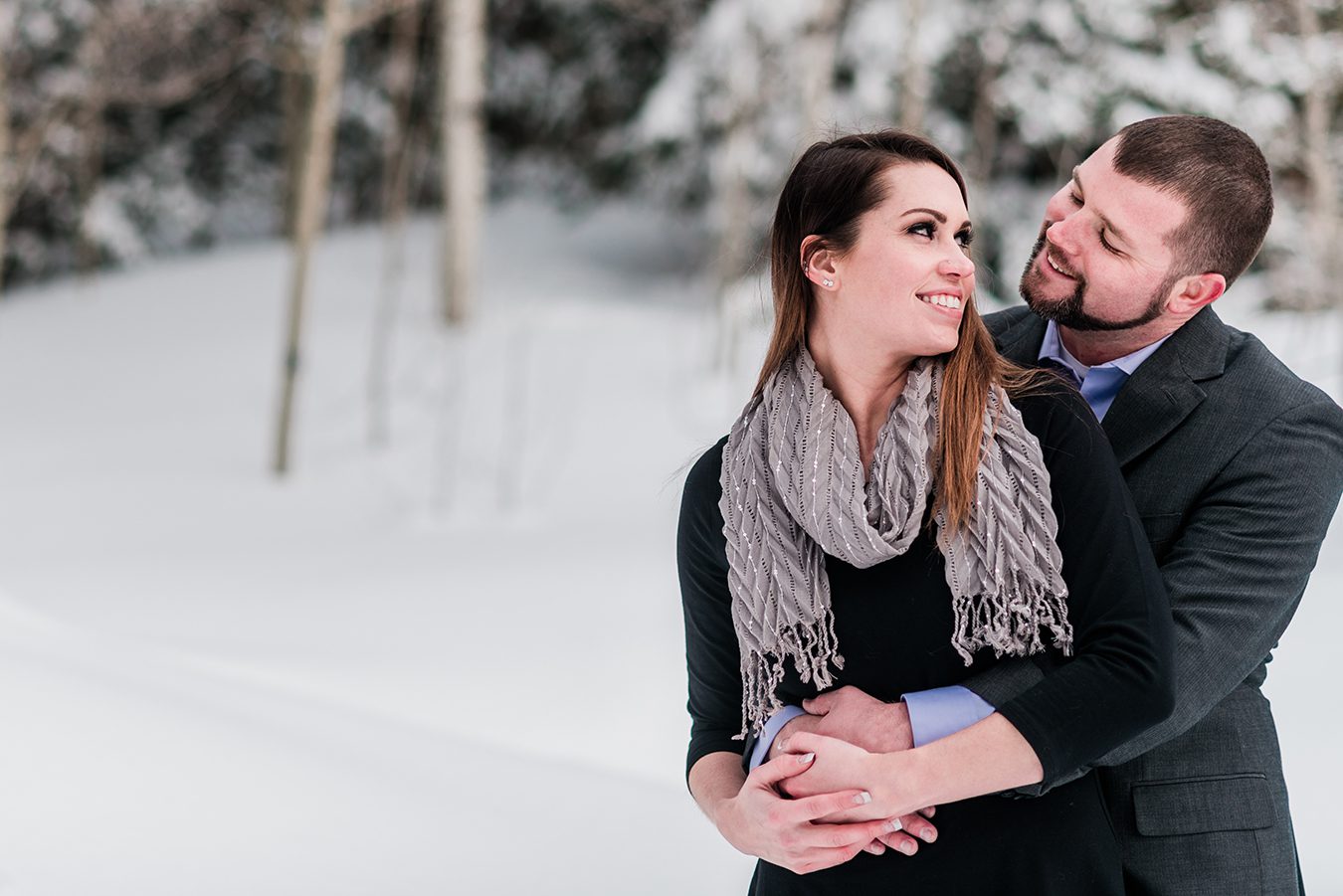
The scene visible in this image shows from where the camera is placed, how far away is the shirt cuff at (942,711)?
185cm

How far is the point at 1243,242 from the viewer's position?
2.28m

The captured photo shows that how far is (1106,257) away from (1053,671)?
0.74 meters

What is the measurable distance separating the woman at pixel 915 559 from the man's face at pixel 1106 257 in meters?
0.33

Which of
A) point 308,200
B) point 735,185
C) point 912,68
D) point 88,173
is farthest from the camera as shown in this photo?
point 88,173

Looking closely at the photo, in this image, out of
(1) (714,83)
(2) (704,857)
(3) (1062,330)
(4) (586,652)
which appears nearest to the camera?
(3) (1062,330)

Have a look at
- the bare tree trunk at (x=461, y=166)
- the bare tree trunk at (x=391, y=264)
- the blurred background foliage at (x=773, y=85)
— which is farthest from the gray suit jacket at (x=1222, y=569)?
the bare tree trunk at (x=461, y=166)

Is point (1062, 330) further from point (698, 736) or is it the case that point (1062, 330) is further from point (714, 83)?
point (714, 83)

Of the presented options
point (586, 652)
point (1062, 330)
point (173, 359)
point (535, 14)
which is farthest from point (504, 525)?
point (535, 14)

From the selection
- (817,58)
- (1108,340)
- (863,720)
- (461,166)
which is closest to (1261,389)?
(1108,340)

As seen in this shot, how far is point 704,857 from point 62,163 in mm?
20383

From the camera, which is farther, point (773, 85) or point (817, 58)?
point (773, 85)

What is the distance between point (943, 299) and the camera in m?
1.96

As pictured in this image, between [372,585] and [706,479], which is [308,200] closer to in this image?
[372,585]

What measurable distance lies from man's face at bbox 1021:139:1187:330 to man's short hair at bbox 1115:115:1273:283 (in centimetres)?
2
